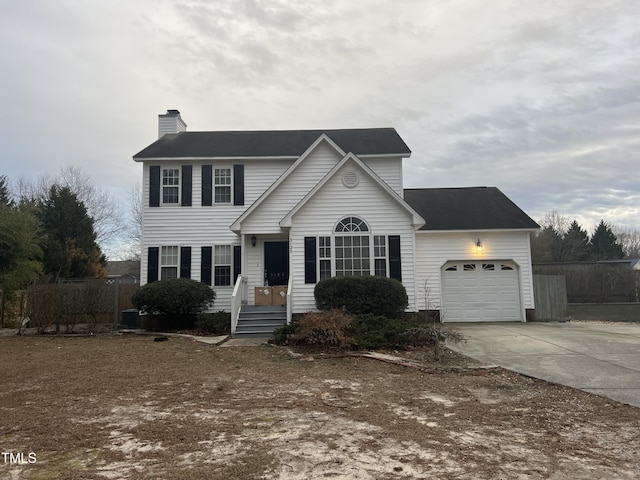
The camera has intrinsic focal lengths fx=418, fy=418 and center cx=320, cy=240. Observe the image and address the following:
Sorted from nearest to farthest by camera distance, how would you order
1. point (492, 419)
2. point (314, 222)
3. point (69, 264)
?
point (492, 419) < point (314, 222) < point (69, 264)

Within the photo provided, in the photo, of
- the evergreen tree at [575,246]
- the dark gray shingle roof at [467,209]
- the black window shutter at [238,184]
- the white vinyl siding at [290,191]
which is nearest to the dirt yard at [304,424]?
the white vinyl siding at [290,191]

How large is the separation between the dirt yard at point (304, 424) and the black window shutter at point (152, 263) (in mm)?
7443

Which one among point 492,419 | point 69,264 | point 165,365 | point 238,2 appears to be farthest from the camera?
point 69,264

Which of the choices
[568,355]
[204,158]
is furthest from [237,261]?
[568,355]

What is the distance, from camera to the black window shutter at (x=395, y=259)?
1343 centimetres

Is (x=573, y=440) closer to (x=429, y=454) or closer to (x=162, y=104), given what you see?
(x=429, y=454)

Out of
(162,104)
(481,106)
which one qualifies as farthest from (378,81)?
(162,104)

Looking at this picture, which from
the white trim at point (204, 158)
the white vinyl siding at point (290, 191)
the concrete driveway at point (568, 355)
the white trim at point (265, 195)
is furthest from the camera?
the white trim at point (204, 158)

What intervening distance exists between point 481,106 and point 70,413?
16.6m

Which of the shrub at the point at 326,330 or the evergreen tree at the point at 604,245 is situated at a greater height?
the evergreen tree at the point at 604,245

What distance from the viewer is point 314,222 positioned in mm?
13609

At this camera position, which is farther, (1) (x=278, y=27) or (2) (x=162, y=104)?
(2) (x=162, y=104)

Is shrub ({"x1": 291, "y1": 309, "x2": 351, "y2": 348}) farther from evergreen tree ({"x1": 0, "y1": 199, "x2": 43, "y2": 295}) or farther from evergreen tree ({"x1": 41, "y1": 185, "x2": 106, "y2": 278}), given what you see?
evergreen tree ({"x1": 41, "y1": 185, "x2": 106, "y2": 278})

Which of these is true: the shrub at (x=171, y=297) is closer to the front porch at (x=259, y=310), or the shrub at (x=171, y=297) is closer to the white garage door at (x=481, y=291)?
the front porch at (x=259, y=310)
